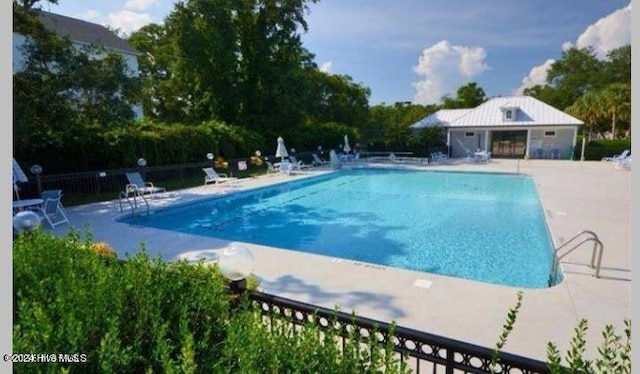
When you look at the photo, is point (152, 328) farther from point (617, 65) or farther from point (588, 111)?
point (617, 65)

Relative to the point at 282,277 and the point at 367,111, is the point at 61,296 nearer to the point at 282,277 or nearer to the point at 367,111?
the point at 282,277

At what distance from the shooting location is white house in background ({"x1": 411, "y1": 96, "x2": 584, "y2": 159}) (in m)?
28.0

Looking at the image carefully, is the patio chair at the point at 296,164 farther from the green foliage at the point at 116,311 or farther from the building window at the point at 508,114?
the green foliage at the point at 116,311

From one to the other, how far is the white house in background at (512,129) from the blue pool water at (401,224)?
12.1 meters

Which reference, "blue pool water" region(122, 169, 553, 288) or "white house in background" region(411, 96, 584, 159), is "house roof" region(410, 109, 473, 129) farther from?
"blue pool water" region(122, 169, 553, 288)

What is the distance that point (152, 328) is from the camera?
2.28 metres

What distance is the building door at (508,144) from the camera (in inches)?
1245

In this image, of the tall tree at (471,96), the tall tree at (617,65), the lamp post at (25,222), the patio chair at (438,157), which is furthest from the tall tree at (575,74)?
the lamp post at (25,222)

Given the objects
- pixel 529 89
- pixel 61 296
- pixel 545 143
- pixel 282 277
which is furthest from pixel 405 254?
pixel 529 89

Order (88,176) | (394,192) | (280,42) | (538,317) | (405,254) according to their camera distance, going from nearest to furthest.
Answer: (538,317)
(405,254)
(88,176)
(394,192)
(280,42)

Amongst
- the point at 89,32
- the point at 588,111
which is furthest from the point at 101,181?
the point at 588,111

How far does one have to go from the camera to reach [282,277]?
234 inches

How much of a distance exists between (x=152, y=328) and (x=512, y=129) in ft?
105

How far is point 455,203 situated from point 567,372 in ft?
42.4
